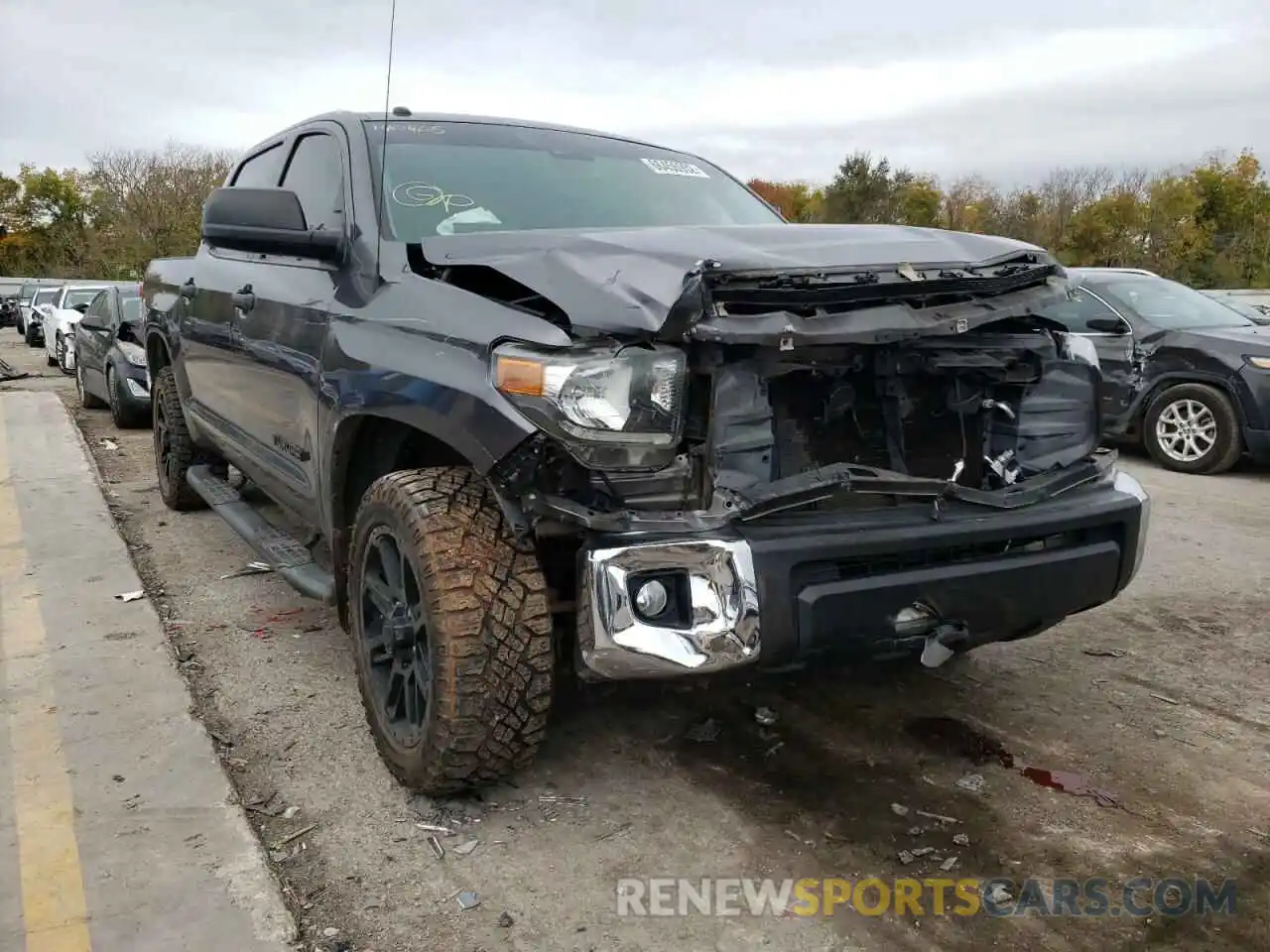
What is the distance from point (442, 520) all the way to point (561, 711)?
104 cm

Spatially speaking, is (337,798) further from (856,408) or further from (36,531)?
(36,531)

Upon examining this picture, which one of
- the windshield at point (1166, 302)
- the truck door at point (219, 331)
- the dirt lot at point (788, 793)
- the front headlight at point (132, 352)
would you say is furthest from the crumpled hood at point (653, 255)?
the front headlight at point (132, 352)

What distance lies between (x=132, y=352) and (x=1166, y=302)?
8.85m

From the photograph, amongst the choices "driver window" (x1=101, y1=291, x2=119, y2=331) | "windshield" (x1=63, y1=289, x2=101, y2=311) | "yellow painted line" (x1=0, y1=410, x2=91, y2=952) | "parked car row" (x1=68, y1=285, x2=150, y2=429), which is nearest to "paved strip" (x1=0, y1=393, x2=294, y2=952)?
"yellow painted line" (x1=0, y1=410, x2=91, y2=952)

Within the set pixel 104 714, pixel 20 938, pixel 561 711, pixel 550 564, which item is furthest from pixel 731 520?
pixel 104 714

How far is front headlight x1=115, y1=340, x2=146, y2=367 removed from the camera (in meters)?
9.20

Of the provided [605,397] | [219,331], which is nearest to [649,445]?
[605,397]

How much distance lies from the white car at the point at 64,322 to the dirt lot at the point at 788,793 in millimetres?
12365

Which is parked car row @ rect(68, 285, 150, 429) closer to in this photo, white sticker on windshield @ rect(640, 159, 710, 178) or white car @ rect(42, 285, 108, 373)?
white car @ rect(42, 285, 108, 373)

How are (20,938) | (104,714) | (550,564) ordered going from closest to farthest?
1. (20,938)
2. (550,564)
3. (104,714)

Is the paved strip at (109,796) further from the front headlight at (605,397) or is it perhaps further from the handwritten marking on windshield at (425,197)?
the handwritten marking on windshield at (425,197)

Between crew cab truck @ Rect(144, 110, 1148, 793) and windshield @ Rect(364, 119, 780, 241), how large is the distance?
0.06 ft

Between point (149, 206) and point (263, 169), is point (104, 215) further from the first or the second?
point (263, 169)

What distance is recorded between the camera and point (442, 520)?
102 inches
